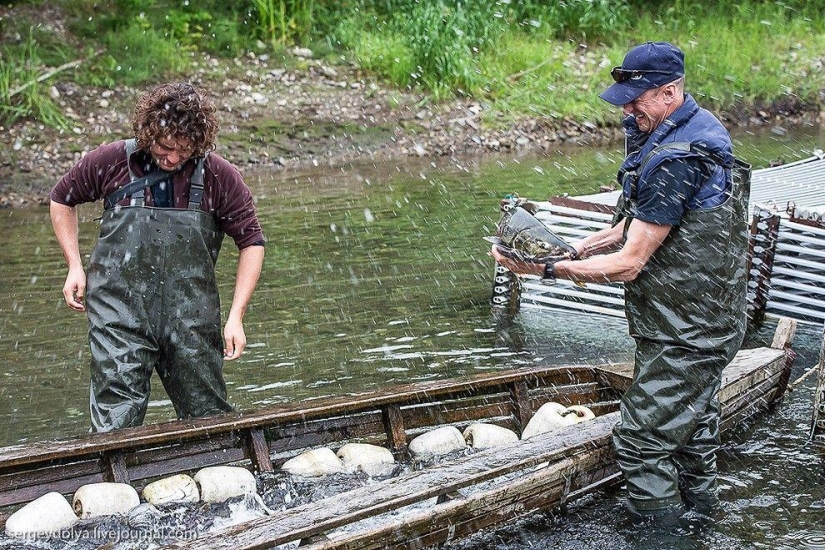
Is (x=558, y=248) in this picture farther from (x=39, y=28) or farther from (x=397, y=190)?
(x=39, y=28)

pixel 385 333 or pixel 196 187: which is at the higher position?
pixel 196 187

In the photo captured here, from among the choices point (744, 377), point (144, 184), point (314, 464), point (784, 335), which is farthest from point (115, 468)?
point (784, 335)

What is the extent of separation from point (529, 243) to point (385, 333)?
14.4ft

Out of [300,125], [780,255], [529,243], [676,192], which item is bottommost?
[780,255]

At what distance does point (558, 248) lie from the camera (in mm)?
5195

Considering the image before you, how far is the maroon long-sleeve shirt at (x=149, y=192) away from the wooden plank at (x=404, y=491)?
164 centimetres

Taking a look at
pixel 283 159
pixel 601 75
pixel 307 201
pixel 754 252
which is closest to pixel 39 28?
pixel 283 159

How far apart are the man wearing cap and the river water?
25.5 inches

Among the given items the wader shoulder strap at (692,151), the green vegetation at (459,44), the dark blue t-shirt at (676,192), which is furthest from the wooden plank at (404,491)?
the green vegetation at (459,44)

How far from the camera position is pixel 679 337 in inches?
194

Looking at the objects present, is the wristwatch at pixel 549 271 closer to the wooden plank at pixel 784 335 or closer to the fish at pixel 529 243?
the fish at pixel 529 243

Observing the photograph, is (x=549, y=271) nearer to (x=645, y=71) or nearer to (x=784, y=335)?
(x=645, y=71)

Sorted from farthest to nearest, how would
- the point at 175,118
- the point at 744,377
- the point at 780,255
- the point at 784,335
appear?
the point at 780,255, the point at 784,335, the point at 744,377, the point at 175,118

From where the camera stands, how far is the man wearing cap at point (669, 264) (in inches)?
188
